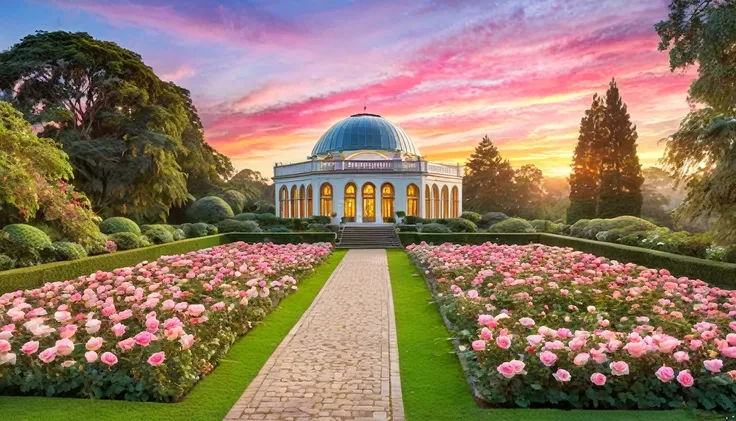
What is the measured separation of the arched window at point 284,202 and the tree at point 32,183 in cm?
2960

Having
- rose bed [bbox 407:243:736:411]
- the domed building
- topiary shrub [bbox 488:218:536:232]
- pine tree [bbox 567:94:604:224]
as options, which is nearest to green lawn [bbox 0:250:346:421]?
rose bed [bbox 407:243:736:411]

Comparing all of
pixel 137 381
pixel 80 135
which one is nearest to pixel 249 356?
pixel 137 381

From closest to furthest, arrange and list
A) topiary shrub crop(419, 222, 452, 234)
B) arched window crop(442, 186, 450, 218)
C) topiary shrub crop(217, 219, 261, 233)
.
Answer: topiary shrub crop(217, 219, 261, 233)
topiary shrub crop(419, 222, 452, 234)
arched window crop(442, 186, 450, 218)

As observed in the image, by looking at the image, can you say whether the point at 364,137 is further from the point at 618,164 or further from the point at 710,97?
the point at 710,97

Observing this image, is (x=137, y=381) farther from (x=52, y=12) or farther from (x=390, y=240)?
(x=390, y=240)

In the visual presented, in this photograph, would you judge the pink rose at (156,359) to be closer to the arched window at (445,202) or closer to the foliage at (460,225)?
the foliage at (460,225)

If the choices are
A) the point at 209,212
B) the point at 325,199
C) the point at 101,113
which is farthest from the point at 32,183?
the point at 325,199

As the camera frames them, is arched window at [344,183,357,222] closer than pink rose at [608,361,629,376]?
No

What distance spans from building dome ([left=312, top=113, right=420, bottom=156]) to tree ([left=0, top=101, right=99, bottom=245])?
33267 mm

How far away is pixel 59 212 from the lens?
51.5ft

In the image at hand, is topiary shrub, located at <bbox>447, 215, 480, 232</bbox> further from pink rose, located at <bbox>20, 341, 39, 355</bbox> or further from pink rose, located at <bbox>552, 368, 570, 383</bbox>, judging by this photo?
pink rose, located at <bbox>20, 341, 39, 355</bbox>

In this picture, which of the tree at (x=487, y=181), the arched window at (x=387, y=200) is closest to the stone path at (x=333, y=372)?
the arched window at (x=387, y=200)

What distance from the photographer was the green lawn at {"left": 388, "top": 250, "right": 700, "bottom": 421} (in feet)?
16.6

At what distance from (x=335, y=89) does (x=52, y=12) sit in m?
15.5
